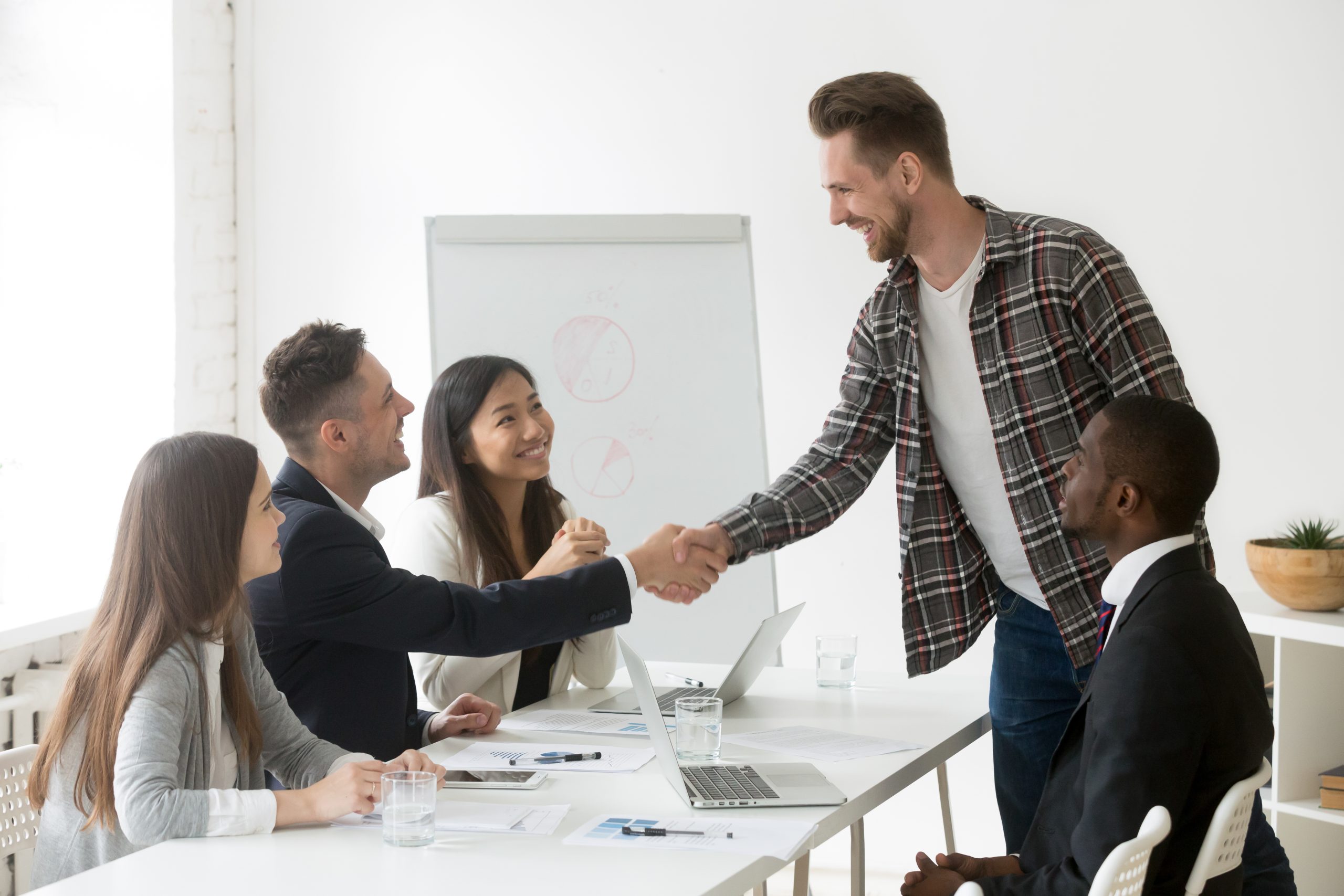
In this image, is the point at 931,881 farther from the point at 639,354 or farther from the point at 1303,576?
the point at 639,354

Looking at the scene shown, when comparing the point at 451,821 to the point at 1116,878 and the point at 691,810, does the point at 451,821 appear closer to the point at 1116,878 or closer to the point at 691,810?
the point at 691,810

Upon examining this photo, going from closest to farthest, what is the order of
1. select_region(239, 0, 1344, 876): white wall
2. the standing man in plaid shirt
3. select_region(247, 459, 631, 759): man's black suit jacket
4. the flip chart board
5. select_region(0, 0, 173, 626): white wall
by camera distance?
select_region(247, 459, 631, 759): man's black suit jacket, the standing man in plaid shirt, select_region(239, 0, 1344, 876): white wall, the flip chart board, select_region(0, 0, 173, 626): white wall

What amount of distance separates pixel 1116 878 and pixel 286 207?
11.4 feet

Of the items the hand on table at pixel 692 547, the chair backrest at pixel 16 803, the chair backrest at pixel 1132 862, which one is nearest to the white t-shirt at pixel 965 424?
the hand on table at pixel 692 547

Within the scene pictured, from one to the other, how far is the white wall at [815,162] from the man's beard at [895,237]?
3.20 feet

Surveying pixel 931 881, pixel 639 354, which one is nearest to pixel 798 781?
pixel 931 881

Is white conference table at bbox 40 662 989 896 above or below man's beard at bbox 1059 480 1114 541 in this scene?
below

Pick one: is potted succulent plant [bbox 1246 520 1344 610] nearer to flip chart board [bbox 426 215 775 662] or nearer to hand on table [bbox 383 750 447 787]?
flip chart board [bbox 426 215 775 662]

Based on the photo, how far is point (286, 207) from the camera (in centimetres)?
395

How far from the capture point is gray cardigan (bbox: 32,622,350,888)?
1.36 m

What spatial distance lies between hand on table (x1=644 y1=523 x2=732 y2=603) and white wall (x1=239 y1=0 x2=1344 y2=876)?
2.29 feet

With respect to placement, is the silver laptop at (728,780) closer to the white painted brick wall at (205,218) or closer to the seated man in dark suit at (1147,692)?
the seated man in dark suit at (1147,692)

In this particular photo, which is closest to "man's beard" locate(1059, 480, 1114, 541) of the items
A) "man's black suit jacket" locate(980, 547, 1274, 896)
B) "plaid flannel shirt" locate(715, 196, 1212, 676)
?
"man's black suit jacket" locate(980, 547, 1274, 896)

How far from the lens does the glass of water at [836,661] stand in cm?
220
